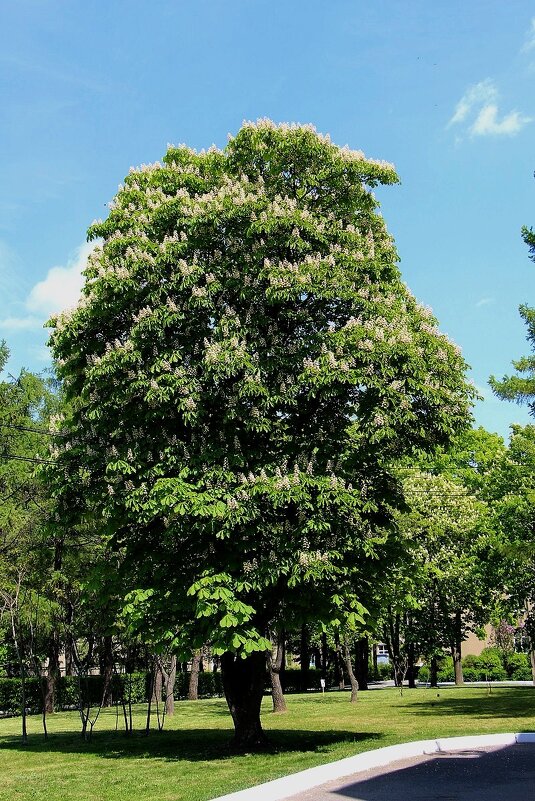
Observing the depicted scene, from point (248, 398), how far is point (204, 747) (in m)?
8.33

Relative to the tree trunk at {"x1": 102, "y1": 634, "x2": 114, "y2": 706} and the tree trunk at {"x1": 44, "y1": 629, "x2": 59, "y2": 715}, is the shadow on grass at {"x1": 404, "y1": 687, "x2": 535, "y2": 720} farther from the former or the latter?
the tree trunk at {"x1": 44, "y1": 629, "x2": 59, "y2": 715}

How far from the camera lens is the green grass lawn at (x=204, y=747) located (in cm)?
1265

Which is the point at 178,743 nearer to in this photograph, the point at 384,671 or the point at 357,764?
the point at 357,764

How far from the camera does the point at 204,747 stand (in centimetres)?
1791

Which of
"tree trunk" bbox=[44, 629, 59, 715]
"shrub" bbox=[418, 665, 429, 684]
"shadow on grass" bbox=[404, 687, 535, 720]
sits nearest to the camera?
"shadow on grass" bbox=[404, 687, 535, 720]

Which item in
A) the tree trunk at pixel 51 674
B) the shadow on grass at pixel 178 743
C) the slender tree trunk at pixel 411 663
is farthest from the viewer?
the slender tree trunk at pixel 411 663

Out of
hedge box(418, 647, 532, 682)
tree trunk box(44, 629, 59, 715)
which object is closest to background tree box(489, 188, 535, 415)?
tree trunk box(44, 629, 59, 715)

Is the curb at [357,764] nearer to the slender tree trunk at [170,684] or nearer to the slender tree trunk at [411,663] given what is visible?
the slender tree trunk at [170,684]

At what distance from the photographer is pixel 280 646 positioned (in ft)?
101

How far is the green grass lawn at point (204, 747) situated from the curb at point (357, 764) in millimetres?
747

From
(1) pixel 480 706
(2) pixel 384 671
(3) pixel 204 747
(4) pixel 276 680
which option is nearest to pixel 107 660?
(4) pixel 276 680

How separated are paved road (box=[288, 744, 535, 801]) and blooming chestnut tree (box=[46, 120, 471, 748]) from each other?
10.7 ft

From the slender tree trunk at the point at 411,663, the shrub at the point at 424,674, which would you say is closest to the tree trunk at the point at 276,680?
the slender tree trunk at the point at 411,663

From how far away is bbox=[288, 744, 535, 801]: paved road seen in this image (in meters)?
10.4
